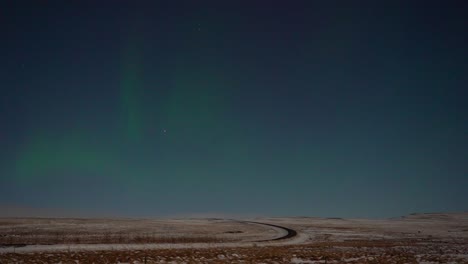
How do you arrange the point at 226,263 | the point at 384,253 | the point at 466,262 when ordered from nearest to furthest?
the point at 226,263 < the point at 466,262 < the point at 384,253

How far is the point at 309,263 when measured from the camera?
2266 cm

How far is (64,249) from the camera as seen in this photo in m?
25.6

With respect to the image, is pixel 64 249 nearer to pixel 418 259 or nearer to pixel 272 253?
pixel 272 253

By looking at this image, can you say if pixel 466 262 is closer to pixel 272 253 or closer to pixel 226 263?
pixel 272 253

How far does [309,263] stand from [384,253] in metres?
9.35

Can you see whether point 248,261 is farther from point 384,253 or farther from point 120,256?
point 384,253

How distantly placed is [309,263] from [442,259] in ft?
36.2

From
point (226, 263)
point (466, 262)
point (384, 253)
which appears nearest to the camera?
point (226, 263)

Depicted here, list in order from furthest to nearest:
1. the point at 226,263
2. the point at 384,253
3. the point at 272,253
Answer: the point at 384,253
the point at 272,253
the point at 226,263

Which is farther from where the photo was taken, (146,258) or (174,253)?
(174,253)

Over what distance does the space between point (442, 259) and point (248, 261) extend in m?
15.1

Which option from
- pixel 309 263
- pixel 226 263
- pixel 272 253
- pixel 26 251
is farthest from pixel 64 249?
pixel 309 263

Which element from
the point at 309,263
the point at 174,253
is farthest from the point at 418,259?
the point at 174,253

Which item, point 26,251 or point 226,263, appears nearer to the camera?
point 226,263
